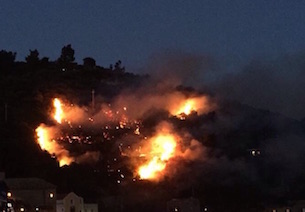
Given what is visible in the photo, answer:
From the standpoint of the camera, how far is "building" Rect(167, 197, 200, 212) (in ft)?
367

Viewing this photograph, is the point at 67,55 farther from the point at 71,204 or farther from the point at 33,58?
the point at 71,204

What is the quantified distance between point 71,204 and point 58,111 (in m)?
39.8

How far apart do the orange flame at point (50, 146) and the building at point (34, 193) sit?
22031 mm

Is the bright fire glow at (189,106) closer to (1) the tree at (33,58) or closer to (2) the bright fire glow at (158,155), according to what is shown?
(2) the bright fire glow at (158,155)

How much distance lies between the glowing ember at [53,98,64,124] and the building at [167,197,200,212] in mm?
33646

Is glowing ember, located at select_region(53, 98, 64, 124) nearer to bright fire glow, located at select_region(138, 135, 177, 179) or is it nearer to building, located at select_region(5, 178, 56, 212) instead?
bright fire glow, located at select_region(138, 135, 177, 179)

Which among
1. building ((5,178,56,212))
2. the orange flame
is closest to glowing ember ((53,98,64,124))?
the orange flame

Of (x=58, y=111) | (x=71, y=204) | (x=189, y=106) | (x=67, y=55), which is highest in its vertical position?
(x=67, y=55)

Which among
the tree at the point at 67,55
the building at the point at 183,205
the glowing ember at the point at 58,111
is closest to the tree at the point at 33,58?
the tree at the point at 67,55

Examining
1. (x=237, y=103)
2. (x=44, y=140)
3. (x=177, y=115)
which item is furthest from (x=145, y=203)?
(x=237, y=103)

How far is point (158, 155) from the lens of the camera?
436 feet

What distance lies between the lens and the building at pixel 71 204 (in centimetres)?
10294

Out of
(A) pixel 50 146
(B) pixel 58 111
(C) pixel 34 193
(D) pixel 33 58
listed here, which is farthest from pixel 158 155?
(D) pixel 33 58

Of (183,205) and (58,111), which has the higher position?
(58,111)
